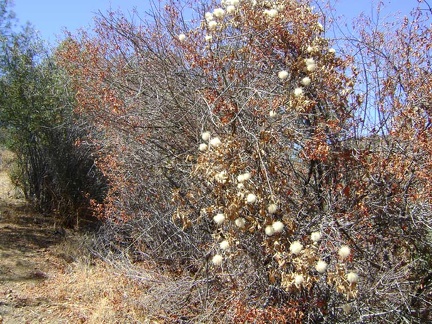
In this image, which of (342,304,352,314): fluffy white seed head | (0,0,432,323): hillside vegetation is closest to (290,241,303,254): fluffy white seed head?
(0,0,432,323): hillside vegetation

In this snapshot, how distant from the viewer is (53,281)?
5859 mm

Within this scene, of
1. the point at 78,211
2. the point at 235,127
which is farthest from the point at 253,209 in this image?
the point at 78,211

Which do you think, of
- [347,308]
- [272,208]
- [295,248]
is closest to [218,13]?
[272,208]

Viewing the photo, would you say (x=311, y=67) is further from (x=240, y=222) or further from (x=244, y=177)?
(x=240, y=222)

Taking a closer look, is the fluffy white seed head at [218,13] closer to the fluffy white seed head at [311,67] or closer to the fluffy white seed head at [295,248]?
the fluffy white seed head at [311,67]

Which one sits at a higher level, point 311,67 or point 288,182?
point 311,67

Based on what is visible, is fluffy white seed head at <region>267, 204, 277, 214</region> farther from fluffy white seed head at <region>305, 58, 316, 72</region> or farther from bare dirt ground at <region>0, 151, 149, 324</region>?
bare dirt ground at <region>0, 151, 149, 324</region>

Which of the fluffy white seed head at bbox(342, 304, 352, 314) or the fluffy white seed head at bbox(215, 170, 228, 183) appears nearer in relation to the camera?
the fluffy white seed head at bbox(215, 170, 228, 183)

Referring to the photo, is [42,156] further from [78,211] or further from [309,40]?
[309,40]

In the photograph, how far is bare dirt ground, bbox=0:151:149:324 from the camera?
4.78 meters

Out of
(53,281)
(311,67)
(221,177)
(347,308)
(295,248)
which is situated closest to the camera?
(295,248)

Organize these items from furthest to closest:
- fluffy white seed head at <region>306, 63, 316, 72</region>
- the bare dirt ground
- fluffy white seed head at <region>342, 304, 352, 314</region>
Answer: the bare dirt ground, fluffy white seed head at <region>306, 63, 316, 72</region>, fluffy white seed head at <region>342, 304, 352, 314</region>

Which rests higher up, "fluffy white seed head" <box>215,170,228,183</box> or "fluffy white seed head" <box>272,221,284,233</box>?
"fluffy white seed head" <box>215,170,228,183</box>

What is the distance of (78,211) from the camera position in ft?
27.5
